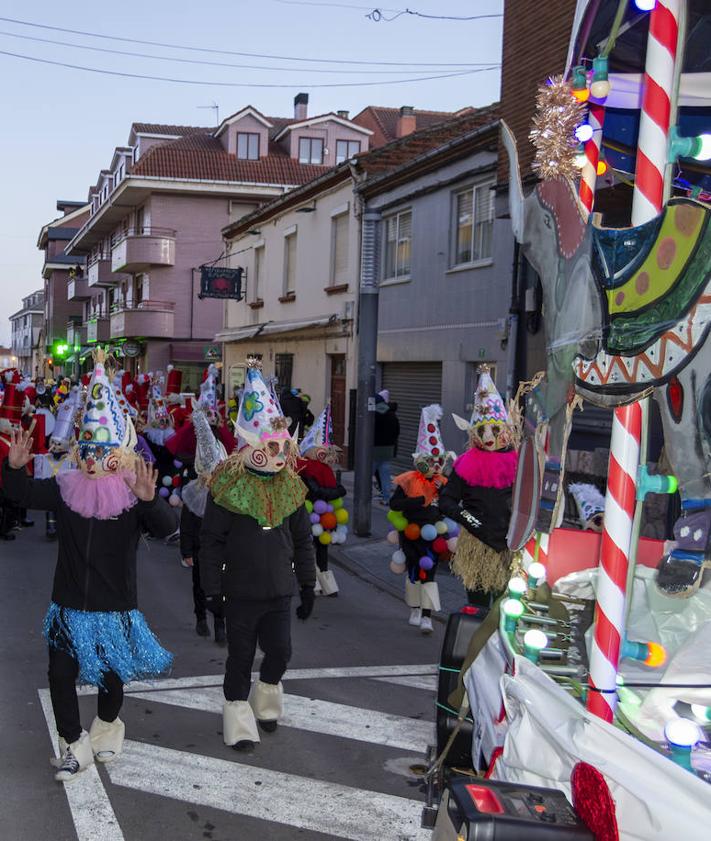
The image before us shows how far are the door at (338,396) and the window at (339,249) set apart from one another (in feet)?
6.13

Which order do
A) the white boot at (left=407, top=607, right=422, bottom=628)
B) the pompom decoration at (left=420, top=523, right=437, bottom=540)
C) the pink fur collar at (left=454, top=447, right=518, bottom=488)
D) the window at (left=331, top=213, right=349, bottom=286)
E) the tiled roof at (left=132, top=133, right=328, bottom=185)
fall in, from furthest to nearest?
1. the tiled roof at (left=132, top=133, right=328, bottom=185)
2. the window at (left=331, top=213, right=349, bottom=286)
3. the white boot at (left=407, top=607, right=422, bottom=628)
4. the pompom decoration at (left=420, top=523, right=437, bottom=540)
5. the pink fur collar at (left=454, top=447, right=518, bottom=488)

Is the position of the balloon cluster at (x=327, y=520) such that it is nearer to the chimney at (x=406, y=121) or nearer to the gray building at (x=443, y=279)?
the gray building at (x=443, y=279)

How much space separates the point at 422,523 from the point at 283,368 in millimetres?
18843

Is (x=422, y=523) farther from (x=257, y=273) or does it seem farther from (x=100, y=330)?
(x=100, y=330)

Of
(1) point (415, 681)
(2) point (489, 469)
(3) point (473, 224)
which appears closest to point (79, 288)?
(3) point (473, 224)

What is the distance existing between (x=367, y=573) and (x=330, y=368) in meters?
12.3

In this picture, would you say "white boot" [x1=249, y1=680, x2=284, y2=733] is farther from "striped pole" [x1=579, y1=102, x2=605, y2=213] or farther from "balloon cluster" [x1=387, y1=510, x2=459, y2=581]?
"striped pole" [x1=579, y1=102, x2=605, y2=213]

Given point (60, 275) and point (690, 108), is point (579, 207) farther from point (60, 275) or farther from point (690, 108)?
point (60, 275)

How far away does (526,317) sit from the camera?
541 inches

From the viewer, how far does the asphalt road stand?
14.2 feet

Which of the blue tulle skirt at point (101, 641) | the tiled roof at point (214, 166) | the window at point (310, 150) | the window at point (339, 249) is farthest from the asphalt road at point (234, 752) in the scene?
the window at point (310, 150)

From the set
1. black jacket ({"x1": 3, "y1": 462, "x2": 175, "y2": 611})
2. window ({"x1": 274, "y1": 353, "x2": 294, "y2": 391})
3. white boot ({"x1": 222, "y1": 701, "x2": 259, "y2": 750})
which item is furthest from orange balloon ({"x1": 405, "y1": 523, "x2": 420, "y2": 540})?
window ({"x1": 274, "y1": 353, "x2": 294, "y2": 391})

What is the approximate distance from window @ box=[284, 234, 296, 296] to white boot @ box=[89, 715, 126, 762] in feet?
69.5

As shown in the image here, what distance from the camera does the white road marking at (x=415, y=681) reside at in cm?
644
